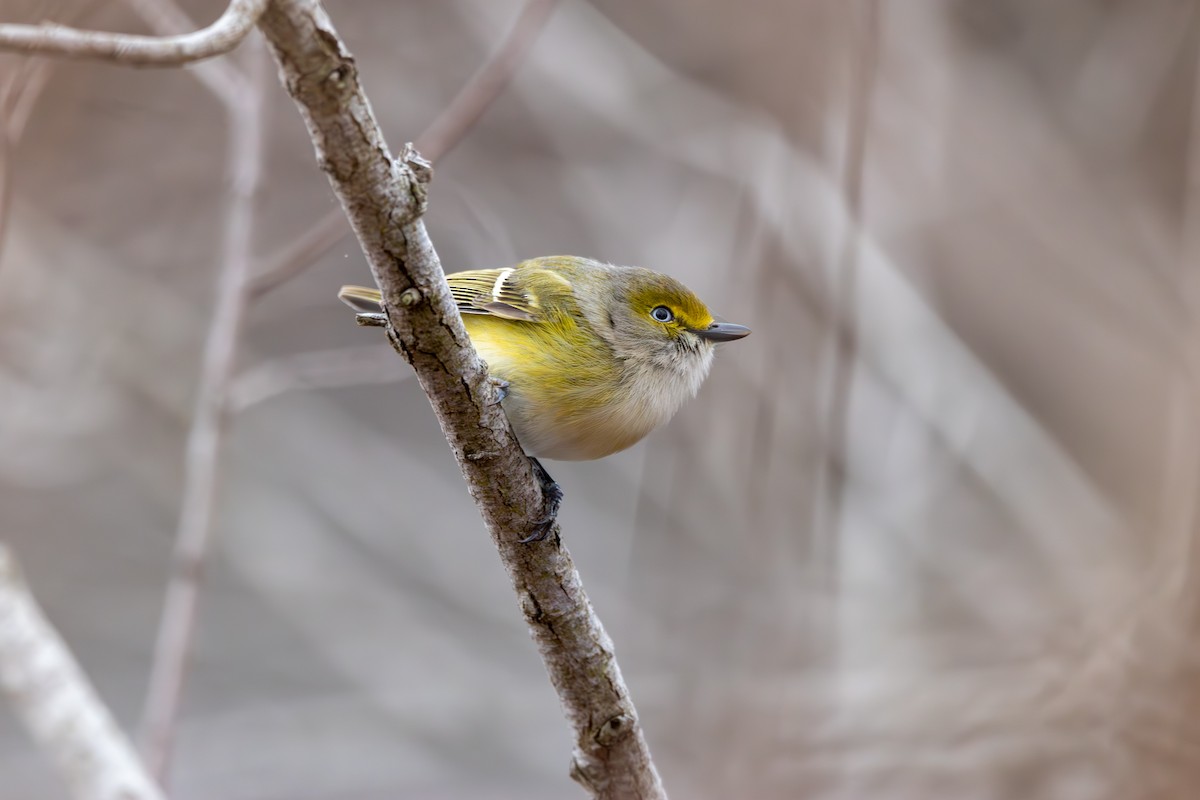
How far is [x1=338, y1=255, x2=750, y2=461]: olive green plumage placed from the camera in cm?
246

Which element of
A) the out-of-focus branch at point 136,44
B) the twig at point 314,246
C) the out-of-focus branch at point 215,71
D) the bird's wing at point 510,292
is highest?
the out-of-focus branch at point 215,71

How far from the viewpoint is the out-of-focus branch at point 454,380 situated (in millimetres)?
1187

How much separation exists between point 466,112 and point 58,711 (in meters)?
1.86

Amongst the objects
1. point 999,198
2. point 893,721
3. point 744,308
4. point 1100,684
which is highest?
point 999,198

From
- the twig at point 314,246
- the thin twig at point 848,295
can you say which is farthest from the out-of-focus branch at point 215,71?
the thin twig at point 848,295

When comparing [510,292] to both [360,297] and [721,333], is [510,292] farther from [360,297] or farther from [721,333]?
[721,333]

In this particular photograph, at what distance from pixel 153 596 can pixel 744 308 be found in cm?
416

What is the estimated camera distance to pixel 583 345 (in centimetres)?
260

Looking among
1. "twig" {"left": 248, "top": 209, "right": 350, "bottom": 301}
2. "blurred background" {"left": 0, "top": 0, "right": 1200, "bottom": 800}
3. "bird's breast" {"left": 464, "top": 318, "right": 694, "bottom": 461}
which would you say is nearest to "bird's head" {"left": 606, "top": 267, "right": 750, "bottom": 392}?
"bird's breast" {"left": 464, "top": 318, "right": 694, "bottom": 461}

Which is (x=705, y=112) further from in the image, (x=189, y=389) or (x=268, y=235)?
(x=189, y=389)

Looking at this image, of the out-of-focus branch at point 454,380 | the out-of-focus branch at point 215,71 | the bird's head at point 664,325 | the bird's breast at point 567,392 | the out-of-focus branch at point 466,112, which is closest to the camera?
the out-of-focus branch at point 454,380

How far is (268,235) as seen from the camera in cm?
622

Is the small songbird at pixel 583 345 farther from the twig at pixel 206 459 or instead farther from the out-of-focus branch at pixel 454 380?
the twig at pixel 206 459

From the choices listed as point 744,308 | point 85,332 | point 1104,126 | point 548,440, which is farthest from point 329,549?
point 1104,126
